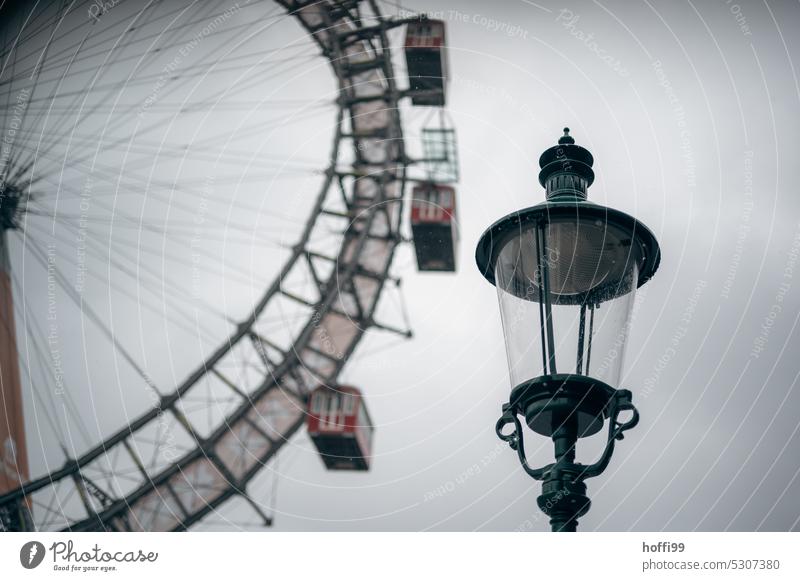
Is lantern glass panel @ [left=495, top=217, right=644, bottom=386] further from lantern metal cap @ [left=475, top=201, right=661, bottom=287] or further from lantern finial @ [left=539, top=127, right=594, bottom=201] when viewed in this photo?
lantern finial @ [left=539, top=127, right=594, bottom=201]

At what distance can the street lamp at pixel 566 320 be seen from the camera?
3049 mm

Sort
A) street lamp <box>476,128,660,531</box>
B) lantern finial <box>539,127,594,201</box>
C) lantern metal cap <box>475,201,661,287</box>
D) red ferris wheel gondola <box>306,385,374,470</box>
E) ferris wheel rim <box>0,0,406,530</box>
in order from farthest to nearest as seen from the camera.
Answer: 1. ferris wheel rim <box>0,0,406,530</box>
2. red ferris wheel gondola <box>306,385,374,470</box>
3. lantern finial <box>539,127,594,201</box>
4. lantern metal cap <box>475,201,661,287</box>
5. street lamp <box>476,128,660,531</box>

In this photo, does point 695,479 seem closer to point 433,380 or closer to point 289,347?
point 433,380

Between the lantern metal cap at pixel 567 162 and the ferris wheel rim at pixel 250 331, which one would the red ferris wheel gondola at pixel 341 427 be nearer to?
the ferris wheel rim at pixel 250 331

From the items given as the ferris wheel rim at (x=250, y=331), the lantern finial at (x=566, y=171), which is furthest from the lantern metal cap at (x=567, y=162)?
the ferris wheel rim at (x=250, y=331)

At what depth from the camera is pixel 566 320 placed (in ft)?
10.4

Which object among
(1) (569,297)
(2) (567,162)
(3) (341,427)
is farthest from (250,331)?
(1) (569,297)

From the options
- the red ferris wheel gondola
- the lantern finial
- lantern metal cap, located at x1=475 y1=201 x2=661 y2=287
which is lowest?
the red ferris wheel gondola

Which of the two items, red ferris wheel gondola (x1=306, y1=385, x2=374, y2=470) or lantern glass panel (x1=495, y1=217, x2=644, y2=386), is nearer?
lantern glass panel (x1=495, y1=217, x2=644, y2=386)

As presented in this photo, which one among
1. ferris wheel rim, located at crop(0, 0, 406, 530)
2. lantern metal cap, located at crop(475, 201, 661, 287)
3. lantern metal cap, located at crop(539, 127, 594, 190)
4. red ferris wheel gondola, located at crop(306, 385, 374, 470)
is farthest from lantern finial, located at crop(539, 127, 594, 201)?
ferris wheel rim, located at crop(0, 0, 406, 530)

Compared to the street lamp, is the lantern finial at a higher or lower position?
higher

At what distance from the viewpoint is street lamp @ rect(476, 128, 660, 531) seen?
3049 millimetres
